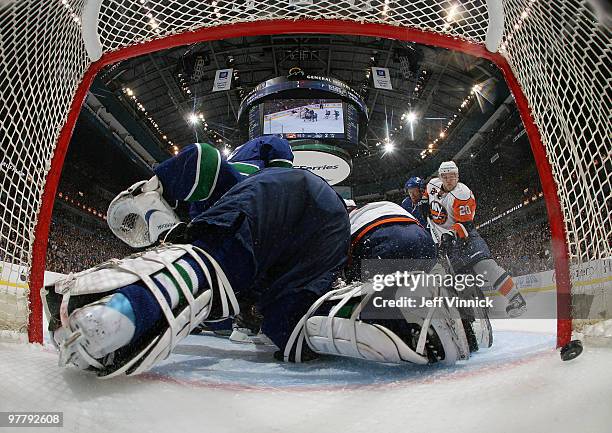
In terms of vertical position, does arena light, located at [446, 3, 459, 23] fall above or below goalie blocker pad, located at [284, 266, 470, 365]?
above

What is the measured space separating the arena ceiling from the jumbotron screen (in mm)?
1129

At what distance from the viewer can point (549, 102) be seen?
824 mm

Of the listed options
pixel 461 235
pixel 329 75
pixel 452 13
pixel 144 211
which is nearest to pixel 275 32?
pixel 452 13

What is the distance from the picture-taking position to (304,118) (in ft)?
15.3

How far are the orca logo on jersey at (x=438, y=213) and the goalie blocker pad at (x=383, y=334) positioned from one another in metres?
1.81

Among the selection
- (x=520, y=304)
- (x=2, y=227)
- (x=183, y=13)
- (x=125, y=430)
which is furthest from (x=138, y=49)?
(x=520, y=304)

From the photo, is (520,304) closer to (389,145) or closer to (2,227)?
(2,227)

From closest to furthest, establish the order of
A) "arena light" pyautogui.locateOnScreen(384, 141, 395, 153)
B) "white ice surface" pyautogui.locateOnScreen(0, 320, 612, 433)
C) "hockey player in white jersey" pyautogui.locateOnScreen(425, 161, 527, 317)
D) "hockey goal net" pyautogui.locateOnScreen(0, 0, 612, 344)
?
"white ice surface" pyautogui.locateOnScreen(0, 320, 612, 433) → "hockey goal net" pyautogui.locateOnScreen(0, 0, 612, 344) → "hockey player in white jersey" pyautogui.locateOnScreen(425, 161, 527, 317) → "arena light" pyautogui.locateOnScreen(384, 141, 395, 153)

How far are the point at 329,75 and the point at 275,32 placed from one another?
741cm

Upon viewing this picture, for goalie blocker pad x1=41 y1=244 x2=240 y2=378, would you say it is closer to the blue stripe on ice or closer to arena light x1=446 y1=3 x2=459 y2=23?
the blue stripe on ice

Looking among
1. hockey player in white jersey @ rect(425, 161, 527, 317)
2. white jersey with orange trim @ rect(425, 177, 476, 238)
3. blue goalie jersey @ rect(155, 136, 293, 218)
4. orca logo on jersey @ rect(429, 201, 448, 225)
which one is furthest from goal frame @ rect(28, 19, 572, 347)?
orca logo on jersey @ rect(429, 201, 448, 225)

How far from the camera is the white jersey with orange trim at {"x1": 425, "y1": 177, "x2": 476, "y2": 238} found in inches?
88.7

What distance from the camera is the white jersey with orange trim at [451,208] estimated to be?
2.25 metres

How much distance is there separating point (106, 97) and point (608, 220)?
24.6 ft
